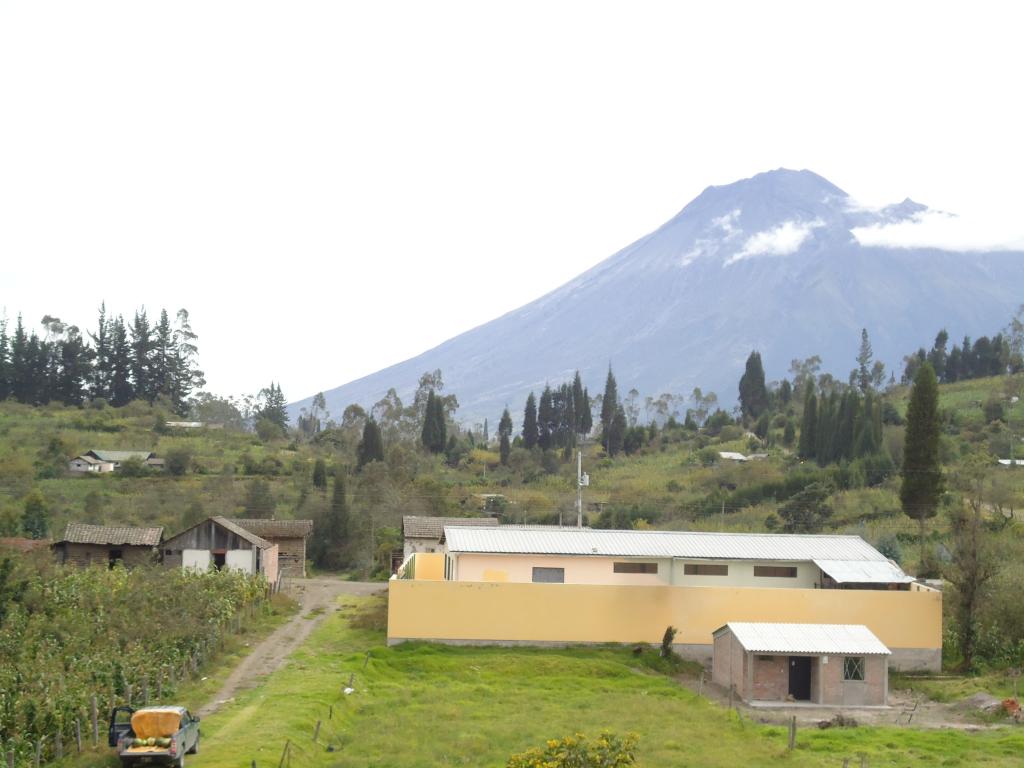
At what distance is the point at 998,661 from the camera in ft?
109

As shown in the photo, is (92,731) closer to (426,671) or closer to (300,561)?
(426,671)

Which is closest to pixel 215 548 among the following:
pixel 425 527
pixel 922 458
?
pixel 425 527

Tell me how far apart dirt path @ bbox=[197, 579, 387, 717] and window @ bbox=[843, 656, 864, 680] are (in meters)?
14.7

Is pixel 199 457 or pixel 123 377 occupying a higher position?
pixel 123 377

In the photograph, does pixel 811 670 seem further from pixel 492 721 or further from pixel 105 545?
pixel 105 545

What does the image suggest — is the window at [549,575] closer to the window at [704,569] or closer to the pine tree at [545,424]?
the window at [704,569]

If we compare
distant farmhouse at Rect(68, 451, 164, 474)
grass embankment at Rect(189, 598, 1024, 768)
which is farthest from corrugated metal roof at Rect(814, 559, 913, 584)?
distant farmhouse at Rect(68, 451, 164, 474)

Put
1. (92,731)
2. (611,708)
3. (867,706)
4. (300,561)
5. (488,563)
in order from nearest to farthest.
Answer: (92,731) → (611,708) → (867,706) → (488,563) → (300,561)

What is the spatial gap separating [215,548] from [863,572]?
83.1ft

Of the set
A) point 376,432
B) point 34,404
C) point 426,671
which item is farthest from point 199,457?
point 426,671

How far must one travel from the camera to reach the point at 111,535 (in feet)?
156

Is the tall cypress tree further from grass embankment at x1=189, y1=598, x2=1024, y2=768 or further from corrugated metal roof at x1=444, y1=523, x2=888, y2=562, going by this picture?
grass embankment at x1=189, y1=598, x2=1024, y2=768

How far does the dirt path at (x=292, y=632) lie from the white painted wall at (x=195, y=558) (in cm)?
366

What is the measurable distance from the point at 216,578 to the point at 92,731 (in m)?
19.1
